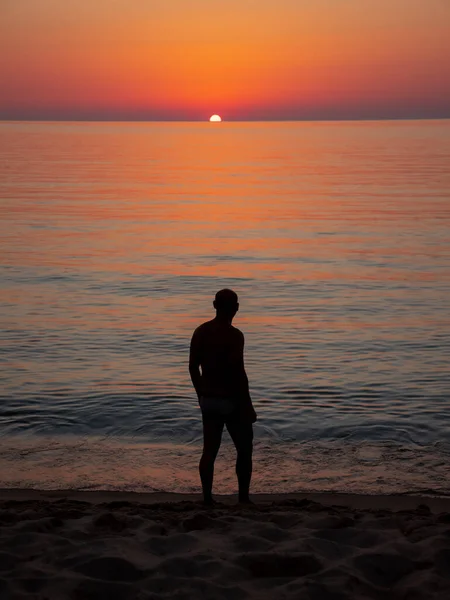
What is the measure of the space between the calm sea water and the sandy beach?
214 centimetres

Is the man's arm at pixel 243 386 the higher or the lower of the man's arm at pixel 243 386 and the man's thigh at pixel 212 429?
the higher

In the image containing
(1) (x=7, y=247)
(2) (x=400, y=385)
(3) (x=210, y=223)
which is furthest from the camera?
(3) (x=210, y=223)

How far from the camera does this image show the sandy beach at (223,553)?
18.6 ft

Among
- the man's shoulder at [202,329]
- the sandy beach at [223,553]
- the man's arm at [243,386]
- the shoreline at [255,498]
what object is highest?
the man's shoulder at [202,329]

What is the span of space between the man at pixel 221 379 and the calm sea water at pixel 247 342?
1620 millimetres

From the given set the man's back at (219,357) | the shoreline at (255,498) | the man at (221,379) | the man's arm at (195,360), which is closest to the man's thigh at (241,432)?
the man at (221,379)

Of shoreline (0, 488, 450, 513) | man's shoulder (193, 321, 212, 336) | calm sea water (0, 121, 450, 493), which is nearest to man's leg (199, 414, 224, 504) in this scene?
shoreline (0, 488, 450, 513)

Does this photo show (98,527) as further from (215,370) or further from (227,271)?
(227,271)

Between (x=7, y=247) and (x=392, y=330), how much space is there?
15637 millimetres

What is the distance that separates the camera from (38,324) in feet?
58.0

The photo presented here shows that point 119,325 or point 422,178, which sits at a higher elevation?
point 422,178

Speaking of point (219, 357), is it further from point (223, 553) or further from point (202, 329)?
point (223, 553)

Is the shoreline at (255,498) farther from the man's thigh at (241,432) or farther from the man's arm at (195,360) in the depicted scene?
the man's arm at (195,360)

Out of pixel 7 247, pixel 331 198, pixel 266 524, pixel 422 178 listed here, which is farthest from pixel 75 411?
pixel 422 178
